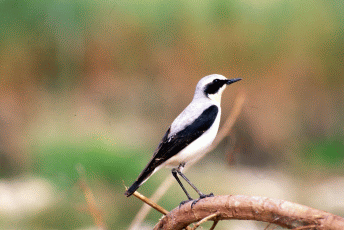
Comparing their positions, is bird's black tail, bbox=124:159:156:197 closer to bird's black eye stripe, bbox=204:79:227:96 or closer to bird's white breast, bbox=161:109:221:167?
bird's white breast, bbox=161:109:221:167

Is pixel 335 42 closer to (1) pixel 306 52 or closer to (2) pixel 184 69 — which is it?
(1) pixel 306 52

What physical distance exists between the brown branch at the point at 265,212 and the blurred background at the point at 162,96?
1.81 meters

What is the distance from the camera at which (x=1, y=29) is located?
287 cm

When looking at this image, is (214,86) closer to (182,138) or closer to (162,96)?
(182,138)

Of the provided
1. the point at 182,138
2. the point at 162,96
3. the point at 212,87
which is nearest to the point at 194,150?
the point at 182,138

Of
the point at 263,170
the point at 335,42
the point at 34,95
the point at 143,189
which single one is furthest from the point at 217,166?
the point at 34,95

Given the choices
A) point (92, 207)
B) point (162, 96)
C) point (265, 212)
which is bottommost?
point (265, 212)

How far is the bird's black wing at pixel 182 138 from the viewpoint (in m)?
1.05

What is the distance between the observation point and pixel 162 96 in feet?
9.06

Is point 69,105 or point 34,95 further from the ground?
point 34,95

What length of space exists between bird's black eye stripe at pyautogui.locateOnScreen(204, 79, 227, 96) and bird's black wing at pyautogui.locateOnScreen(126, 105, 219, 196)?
0.16ft

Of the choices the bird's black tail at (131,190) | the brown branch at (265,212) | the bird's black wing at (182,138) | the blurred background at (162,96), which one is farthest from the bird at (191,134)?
the blurred background at (162,96)

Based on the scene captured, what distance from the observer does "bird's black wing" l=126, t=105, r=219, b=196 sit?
41.3 inches

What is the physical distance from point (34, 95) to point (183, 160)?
6.67 ft
